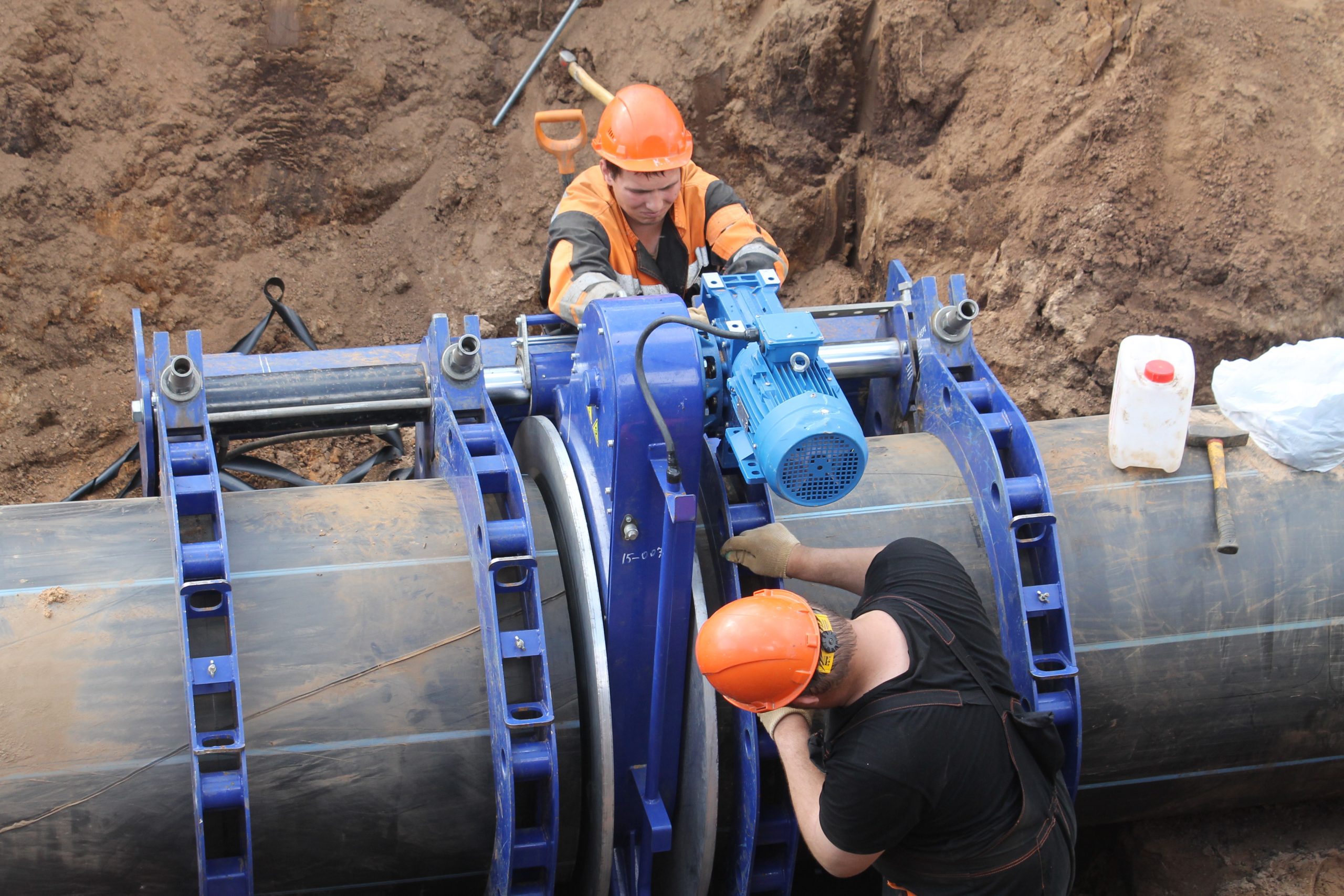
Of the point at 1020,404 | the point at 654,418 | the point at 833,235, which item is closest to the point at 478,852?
the point at 654,418

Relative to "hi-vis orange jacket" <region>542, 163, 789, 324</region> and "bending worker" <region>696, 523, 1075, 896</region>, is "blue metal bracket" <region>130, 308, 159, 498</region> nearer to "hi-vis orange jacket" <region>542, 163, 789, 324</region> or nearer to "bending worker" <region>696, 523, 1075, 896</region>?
"hi-vis orange jacket" <region>542, 163, 789, 324</region>

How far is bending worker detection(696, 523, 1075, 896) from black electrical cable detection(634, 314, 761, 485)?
0.36 m

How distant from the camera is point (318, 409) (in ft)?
13.1

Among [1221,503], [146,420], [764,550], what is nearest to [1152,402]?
[1221,503]

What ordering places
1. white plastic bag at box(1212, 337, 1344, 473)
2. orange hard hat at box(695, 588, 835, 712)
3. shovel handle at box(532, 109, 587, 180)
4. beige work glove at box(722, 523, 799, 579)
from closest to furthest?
orange hard hat at box(695, 588, 835, 712)
beige work glove at box(722, 523, 799, 579)
white plastic bag at box(1212, 337, 1344, 473)
shovel handle at box(532, 109, 587, 180)

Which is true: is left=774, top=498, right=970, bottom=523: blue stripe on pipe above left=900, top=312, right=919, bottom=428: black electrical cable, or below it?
below

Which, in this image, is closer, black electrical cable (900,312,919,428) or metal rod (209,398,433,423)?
metal rod (209,398,433,423)

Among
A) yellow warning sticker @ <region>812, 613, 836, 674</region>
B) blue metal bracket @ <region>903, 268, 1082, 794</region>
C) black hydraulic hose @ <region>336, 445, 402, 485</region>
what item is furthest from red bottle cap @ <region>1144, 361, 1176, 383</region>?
black hydraulic hose @ <region>336, 445, 402, 485</region>

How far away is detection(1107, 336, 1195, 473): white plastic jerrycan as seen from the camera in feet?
12.7

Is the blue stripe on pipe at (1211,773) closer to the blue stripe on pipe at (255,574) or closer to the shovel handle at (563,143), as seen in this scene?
the blue stripe on pipe at (255,574)

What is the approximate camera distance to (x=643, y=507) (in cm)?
317

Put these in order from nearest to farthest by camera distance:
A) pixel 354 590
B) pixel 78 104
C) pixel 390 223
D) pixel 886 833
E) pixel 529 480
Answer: pixel 886 833
pixel 354 590
pixel 529 480
pixel 78 104
pixel 390 223

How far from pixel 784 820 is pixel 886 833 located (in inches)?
25.5

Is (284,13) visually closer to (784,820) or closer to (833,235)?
(833,235)
